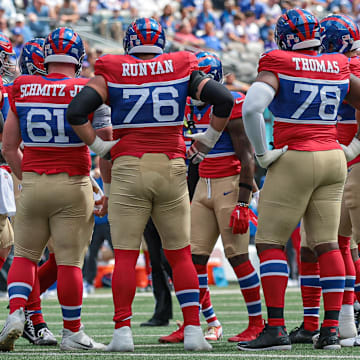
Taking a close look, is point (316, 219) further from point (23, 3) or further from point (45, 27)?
point (23, 3)

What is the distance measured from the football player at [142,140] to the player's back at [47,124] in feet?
0.86

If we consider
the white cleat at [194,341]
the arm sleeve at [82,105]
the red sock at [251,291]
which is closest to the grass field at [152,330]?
the white cleat at [194,341]

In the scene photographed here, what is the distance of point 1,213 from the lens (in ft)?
22.6

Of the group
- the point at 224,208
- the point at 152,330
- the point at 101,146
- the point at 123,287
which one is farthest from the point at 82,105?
the point at 152,330

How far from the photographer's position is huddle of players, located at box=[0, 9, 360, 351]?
5.69m

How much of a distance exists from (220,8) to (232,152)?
17.8 m

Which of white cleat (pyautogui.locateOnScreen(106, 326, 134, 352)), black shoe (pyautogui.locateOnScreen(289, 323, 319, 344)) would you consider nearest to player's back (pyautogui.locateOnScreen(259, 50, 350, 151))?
black shoe (pyautogui.locateOnScreen(289, 323, 319, 344))

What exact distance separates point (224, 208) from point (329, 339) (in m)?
1.46

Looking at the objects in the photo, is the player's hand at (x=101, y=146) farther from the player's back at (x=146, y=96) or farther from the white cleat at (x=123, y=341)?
the white cleat at (x=123, y=341)

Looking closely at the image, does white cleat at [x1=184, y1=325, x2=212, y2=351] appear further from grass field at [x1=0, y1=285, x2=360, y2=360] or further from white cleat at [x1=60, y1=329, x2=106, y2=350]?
white cleat at [x1=60, y1=329, x2=106, y2=350]

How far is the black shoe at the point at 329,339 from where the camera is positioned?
5688mm

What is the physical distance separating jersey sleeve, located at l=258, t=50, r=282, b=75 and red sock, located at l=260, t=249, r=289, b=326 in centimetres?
115

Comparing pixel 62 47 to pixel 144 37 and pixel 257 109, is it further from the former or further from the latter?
pixel 257 109

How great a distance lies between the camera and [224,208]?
677 cm
